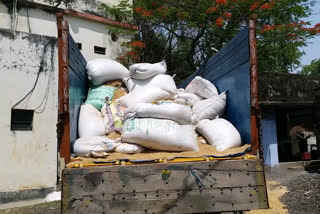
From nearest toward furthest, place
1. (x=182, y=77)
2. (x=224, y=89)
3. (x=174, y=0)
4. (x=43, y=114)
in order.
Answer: (x=224, y=89)
(x=43, y=114)
(x=174, y=0)
(x=182, y=77)

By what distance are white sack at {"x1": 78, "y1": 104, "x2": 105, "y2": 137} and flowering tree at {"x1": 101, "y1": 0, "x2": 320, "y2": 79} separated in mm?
4963

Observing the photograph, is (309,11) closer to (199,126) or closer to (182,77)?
(182,77)

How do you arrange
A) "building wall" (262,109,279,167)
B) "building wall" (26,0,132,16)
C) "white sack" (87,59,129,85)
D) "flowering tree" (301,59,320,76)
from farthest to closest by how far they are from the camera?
"flowering tree" (301,59,320,76) → "building wall" (262,109,279,167) → "building wall" (26,0,132,16) → "white sack" (87,59,129,85)

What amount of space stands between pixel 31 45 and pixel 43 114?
1291 millimetres

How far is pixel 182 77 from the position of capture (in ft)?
28.9

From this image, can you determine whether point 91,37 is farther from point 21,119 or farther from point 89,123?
point 89,123

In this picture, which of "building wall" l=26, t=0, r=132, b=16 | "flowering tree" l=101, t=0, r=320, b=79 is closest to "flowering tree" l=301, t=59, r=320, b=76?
"flowering tree" l=101, t=0, r=320, b=79

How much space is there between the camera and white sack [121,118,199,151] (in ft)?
6.24

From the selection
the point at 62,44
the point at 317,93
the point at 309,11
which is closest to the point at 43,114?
the point at 62,44

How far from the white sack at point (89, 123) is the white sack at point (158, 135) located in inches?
14.7

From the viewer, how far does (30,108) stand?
518cm

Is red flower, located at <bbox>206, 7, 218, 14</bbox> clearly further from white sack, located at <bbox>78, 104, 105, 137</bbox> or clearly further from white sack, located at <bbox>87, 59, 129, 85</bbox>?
white sack, located at <bbox>78, 104, 105, 137</bbox>

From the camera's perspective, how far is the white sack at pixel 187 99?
282 cm

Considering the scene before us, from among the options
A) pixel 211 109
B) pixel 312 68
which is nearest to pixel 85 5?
pixel 211 109
